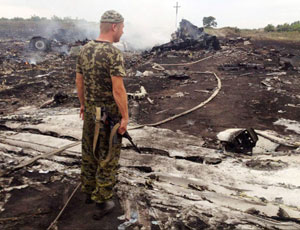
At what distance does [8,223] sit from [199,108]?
18.5 ft

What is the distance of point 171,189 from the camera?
3271 millimetres

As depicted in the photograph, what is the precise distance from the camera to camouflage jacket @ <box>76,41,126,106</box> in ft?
8.43

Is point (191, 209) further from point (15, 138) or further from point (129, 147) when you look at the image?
point (15, 138)

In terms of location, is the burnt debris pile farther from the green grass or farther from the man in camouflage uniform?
the man in camouflage uniform

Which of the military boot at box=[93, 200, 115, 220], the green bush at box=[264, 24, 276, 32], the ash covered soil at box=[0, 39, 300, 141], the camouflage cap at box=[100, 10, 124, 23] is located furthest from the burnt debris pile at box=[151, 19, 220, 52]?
the green bush at box=[264, 24, 276, 32]

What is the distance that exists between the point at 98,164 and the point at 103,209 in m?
0.48

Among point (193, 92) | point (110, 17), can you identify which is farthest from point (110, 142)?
point (193, 92)

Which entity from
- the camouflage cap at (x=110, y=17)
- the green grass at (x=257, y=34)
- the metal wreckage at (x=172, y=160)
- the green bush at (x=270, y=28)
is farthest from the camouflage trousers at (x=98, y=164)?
the green bush at (x=270, y=28)

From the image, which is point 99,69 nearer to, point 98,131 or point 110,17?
point 110,17

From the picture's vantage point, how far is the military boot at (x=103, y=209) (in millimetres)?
2664

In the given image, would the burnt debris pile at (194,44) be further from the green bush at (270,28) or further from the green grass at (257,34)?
the green bush at (270,28)

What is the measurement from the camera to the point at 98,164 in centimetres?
287

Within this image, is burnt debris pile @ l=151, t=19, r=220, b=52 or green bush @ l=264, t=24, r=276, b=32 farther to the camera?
green bush @ l=264, t=24, r=276, b=32

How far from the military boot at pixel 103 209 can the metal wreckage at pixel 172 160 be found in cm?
6
